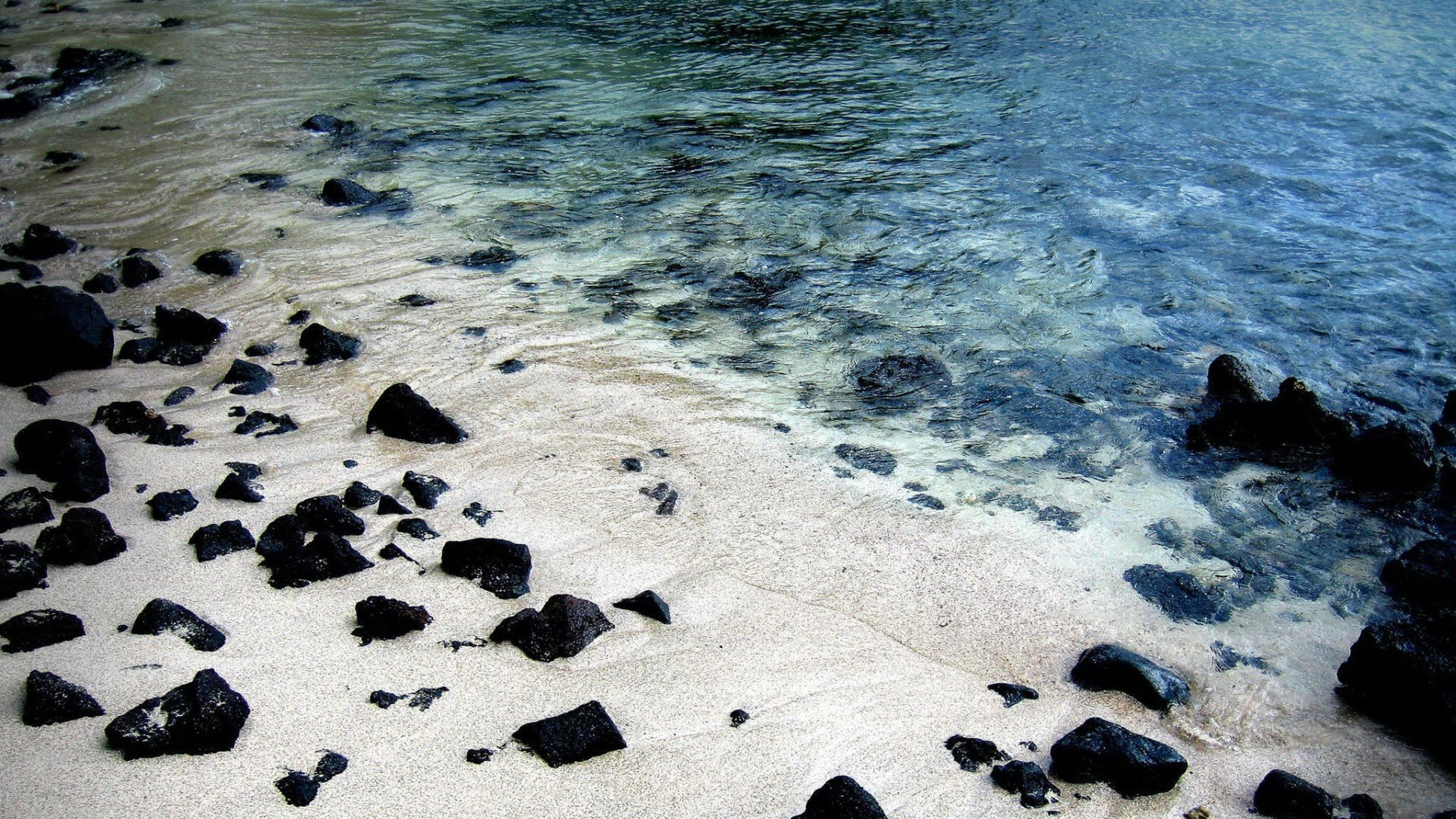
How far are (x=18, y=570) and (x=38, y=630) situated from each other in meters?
0.36

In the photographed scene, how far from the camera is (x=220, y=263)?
262 inches

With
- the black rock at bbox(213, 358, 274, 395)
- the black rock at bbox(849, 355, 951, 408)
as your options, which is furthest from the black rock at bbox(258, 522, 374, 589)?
the black rock at bbox(849, 355, 951, 408)

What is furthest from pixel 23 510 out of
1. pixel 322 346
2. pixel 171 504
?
pixel 322 346

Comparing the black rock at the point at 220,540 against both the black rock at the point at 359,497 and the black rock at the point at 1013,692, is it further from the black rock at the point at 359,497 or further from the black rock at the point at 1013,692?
the black rock at the point at 1013,692

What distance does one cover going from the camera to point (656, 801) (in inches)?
123

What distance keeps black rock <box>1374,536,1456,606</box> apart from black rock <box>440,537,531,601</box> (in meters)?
3.71

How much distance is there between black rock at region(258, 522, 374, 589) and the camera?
3848 millimetres

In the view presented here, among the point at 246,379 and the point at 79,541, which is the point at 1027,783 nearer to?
the point at 79,541

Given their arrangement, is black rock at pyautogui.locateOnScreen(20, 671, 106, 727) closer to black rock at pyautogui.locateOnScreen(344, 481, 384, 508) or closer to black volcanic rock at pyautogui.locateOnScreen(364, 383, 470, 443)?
black rock at pyautogui.locateOnScreen(344, 481, 384, 508)

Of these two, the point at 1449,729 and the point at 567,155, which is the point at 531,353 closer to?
the point at 567,155

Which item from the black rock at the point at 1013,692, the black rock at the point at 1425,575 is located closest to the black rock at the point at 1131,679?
the black rock at the point at 1013,692

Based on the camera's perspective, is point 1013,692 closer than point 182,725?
No

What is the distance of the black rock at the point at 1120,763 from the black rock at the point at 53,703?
299cm

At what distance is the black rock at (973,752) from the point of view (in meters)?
3.35
